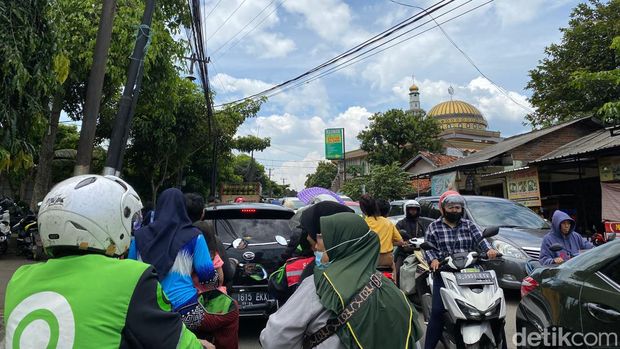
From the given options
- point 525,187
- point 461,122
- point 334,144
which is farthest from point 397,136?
point 461,122

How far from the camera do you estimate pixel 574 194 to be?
46.8 feet

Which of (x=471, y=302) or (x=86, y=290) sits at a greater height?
(x=86, y=290)

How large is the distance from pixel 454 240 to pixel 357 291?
2.69 metres

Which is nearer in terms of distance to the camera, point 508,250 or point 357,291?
point 357,291

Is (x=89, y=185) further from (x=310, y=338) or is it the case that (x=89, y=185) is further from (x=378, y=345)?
(x=378, y=345)

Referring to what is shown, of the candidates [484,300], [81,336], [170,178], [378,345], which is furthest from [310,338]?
[170,178]

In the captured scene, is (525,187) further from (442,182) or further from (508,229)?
(508,229)

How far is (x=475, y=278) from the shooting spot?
3971 millimetres

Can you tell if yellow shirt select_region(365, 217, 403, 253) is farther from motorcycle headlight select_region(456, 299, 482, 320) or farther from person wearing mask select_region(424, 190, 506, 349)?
motorcycle headlight select_region(456, 299, 482, 320)

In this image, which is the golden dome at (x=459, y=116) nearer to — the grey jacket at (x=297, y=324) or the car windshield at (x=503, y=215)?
the car windshield at (x=503, y=215)

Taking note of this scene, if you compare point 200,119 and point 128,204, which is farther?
point 200,119

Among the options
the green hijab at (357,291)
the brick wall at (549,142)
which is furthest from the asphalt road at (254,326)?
the brick wall at (549,142)

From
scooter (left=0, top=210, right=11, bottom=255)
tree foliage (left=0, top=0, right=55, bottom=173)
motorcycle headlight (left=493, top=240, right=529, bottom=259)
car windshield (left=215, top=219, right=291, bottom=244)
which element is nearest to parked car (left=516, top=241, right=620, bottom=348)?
car windshield (left=215, top=219, right=291, bottom=244)

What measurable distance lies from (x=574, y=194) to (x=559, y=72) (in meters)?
10.4
